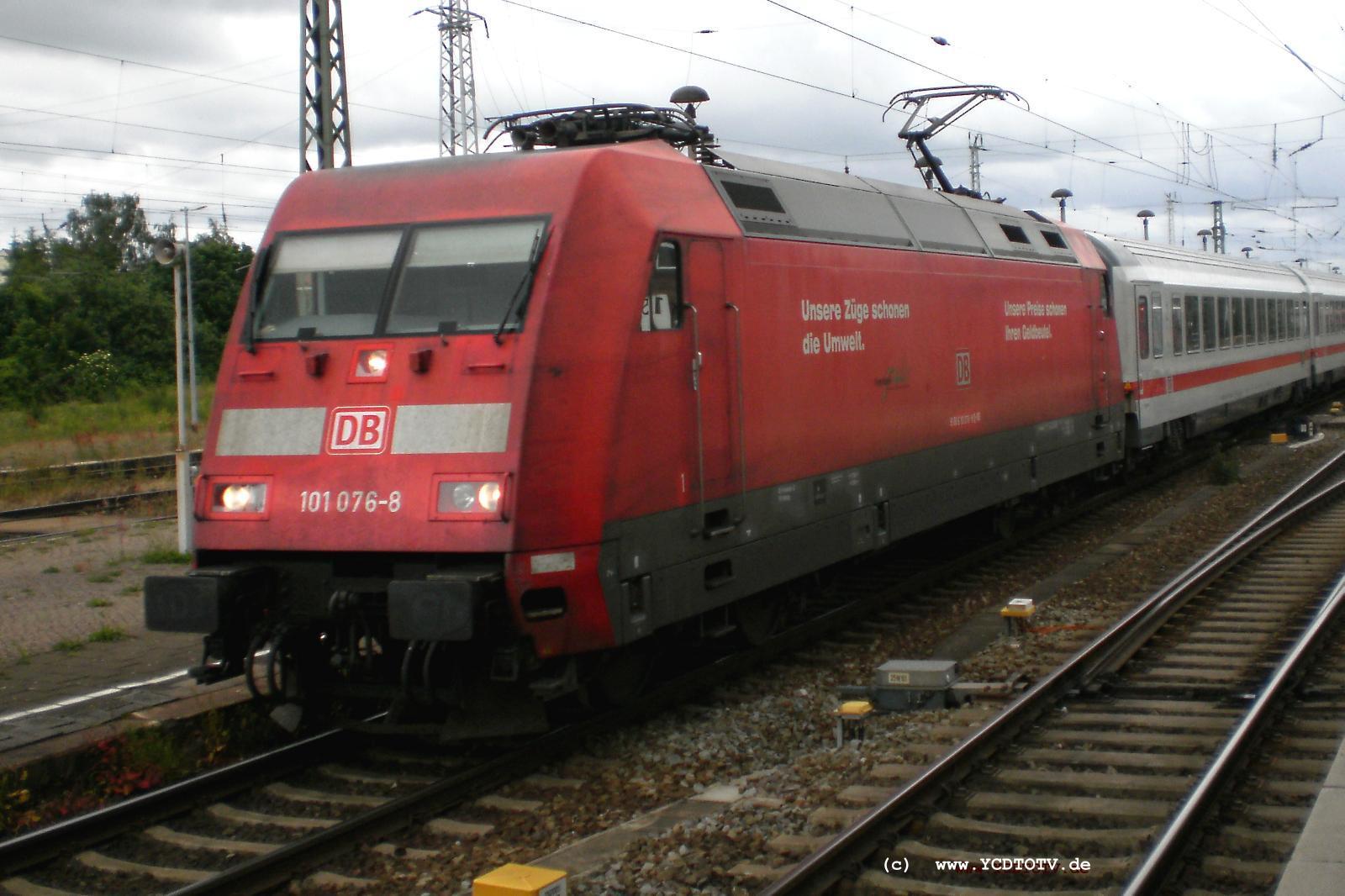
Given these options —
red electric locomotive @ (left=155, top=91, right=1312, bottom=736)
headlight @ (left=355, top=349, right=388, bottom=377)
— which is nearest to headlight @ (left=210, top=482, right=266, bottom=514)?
red electric locomotive @ (left=155, top=91, right=1312, bottom=736)

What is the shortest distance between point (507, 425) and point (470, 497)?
15.5 inches

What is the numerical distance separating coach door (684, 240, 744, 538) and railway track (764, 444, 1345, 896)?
2.00 m

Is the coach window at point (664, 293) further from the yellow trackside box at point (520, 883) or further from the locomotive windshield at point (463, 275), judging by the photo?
the yellow trackside box at point (520, 883)

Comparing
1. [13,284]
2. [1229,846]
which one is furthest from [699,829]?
[13,284]

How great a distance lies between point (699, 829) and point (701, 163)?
427 cm

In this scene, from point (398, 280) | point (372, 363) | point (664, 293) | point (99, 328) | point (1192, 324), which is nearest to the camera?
point (372, 363)

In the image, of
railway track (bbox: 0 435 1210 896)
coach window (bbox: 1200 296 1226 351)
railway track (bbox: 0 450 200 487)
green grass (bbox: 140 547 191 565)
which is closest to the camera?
railway track (bbox: 0 435 1210 896)

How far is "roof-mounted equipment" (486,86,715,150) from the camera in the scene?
28.7ft

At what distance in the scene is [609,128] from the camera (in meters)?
8.84

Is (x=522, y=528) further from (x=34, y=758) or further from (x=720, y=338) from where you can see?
(x=34, y=758)

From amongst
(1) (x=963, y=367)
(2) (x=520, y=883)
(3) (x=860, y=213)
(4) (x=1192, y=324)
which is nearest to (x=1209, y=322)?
(4) (x=1192, y=324)

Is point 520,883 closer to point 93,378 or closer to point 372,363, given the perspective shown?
point 372,363

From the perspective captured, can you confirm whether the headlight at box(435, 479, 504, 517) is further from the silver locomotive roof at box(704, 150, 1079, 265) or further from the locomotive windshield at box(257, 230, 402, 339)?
the silver locomotive roof at box(704, 150, 1079, 265)

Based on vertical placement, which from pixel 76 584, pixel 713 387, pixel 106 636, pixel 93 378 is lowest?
pixel 106 636
